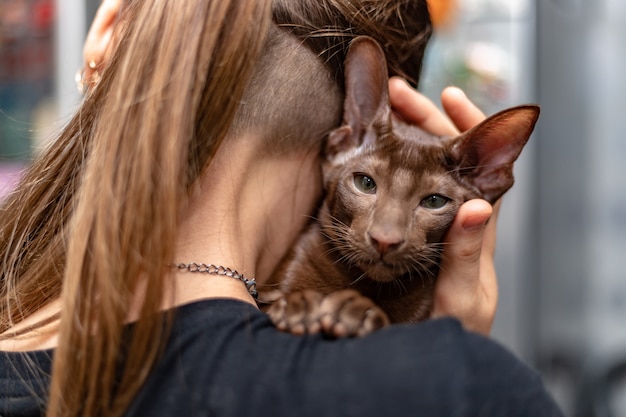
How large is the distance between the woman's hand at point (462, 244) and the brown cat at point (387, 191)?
4cm

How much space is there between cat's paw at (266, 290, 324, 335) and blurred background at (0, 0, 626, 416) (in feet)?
5.66

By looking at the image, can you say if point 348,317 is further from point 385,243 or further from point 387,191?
point 387,191

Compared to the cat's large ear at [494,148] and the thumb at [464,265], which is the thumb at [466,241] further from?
the cat's large ear at [494,148]

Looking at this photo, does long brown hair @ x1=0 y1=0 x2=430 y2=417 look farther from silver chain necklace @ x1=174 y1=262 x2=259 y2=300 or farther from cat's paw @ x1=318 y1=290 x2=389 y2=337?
cat's paw @ x1=318 y1=290 x2=389 y2=337

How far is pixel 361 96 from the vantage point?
126cm

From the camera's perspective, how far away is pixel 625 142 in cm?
282

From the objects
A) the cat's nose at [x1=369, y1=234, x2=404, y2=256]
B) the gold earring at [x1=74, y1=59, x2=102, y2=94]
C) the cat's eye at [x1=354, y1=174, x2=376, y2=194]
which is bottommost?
the cat's nose at [x1=369, y1=234, x2=404, y2=256]

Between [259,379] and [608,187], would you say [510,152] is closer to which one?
[259,379]

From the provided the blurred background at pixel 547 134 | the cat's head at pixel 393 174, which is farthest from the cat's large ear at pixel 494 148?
the blurred background at pixel 547 134

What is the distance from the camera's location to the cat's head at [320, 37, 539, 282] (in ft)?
3.86

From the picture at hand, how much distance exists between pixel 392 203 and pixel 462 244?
129 mm

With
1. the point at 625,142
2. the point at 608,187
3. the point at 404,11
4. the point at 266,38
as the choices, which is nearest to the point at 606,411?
the point at 608,187

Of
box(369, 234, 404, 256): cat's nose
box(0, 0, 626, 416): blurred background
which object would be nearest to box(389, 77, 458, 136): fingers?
box(369, 234, 404, 256): cat's nose

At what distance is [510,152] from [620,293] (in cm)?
187
